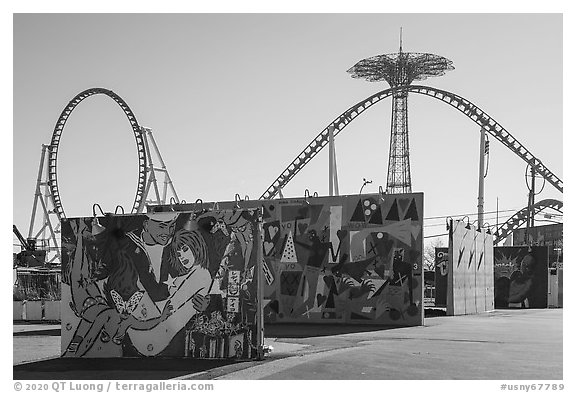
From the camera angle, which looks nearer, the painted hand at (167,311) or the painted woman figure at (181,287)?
the painted woman figure at (181,287)

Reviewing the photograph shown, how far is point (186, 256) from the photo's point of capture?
542 inches

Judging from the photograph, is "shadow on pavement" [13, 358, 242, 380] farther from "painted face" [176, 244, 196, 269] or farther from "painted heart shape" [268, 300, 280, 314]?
"painted heart shape" [268, 300, 280, 314]

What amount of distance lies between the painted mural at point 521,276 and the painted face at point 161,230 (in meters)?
25.8

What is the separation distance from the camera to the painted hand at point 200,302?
13.5 metres

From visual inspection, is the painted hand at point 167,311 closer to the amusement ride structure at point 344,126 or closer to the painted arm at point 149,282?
the painted arm at point 149,282

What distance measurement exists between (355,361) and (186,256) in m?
3.34

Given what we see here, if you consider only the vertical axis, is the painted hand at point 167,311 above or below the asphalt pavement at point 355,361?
above

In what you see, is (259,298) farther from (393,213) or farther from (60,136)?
(60,136)

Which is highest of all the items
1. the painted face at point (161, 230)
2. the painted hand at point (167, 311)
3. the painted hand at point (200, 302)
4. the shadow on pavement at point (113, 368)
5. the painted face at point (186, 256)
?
A: the painted face at point (161, 230)

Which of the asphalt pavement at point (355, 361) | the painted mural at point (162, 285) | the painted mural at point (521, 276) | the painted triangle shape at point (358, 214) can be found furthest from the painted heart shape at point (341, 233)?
the painted mural at point (521, 276)

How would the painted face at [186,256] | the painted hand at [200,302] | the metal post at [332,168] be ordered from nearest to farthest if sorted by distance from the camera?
1. the painted hand at [200,302]
2. the painted face at [186,256]
3. the metal post at [332,168]

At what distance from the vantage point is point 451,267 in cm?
2642

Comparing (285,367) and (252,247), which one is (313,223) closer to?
(252,247)

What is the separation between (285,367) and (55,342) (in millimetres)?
7337
